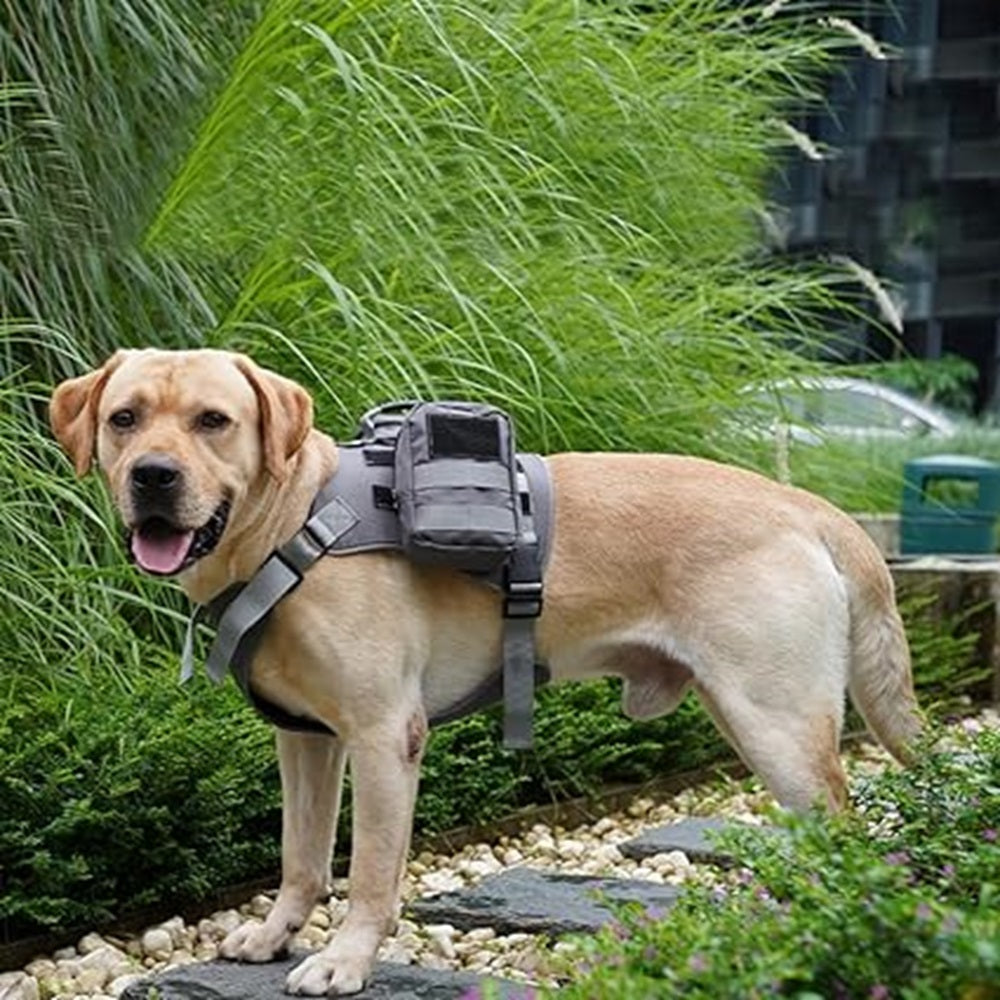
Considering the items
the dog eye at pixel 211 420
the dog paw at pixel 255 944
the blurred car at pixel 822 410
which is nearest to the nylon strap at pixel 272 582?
the dog eye at pixel 211 420

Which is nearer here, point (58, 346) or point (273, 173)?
point (58, 346)

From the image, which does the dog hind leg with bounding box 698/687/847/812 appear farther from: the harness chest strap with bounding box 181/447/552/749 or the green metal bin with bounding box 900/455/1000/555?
the green metal bin with bounding box 900/455/1000/555

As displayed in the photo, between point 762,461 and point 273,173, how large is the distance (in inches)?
81.2

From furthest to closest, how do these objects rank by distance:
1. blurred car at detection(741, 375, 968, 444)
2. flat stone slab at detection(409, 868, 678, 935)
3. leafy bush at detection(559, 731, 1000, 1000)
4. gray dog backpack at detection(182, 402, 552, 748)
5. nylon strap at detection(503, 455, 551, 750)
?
blurred car at detection(741, 375, 968, 444)
flat stone slab at detection(409, 868, 678, 935)
nylon strap at detection(503, 455, 551, 750)
gray dog backpack at detection(182, 402, 552, 748)
leafy bush at detection(559, 731, 1000, 1000)

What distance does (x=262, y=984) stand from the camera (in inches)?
147

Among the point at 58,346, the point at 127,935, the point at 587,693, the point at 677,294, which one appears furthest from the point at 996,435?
the point at 127,935

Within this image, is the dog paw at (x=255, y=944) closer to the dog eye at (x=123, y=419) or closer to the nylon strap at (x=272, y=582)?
the nylon strap at (x=272, y=582)

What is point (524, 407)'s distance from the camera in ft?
19.7

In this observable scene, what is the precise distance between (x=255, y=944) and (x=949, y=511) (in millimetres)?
5491

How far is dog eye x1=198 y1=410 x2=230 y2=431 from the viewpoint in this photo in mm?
3615

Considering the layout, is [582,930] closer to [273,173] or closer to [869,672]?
[869,672]

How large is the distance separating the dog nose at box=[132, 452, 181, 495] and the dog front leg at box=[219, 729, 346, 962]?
648 millimetres

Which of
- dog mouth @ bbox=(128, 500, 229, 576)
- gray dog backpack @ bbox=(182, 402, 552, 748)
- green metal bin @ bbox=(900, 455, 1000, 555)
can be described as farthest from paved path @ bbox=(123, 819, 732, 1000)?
green metal bin @ bbox=(900, 455, 1000, 555)

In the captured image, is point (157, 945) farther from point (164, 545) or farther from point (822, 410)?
point (822, 410)
